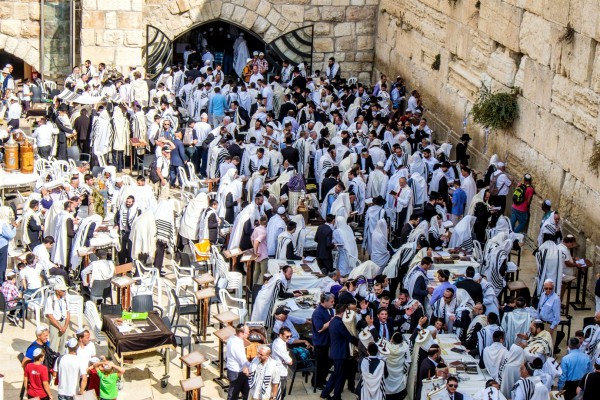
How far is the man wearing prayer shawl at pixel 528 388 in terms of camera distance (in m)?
13.2

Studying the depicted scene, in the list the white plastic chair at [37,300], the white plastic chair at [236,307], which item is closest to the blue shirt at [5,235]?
the white plastic chair at [37,300]

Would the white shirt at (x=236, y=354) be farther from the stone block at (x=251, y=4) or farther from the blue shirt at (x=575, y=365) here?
the stone block at (x=251, y=4)

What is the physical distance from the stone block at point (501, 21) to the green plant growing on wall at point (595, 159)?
386cm

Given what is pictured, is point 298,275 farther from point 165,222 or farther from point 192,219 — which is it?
point 192,219

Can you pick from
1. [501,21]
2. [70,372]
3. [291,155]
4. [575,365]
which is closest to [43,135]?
[291,155]

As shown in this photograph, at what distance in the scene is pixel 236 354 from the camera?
14195mm

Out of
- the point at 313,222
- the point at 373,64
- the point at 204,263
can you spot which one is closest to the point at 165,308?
the point at 204,263

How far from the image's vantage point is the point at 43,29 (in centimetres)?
2867

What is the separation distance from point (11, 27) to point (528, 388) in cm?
1947

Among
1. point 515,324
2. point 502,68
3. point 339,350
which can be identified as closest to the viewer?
point 339,350

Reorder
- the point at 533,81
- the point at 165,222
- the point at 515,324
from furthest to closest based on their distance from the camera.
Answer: the point at 533,81 < the point at 165,222 < the point at 515,324

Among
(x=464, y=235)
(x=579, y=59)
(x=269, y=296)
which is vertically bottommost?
(x=269, y=296)

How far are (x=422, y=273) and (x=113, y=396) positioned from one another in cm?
494

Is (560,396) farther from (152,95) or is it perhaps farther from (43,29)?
(43,29)
